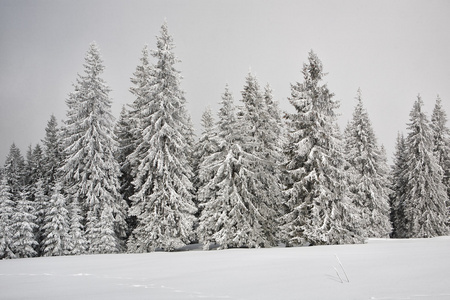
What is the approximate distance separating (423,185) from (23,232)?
132 feet

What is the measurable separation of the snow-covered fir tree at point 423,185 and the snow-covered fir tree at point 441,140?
3.16 meters

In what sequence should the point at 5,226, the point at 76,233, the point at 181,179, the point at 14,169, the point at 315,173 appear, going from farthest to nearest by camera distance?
the point at 14,169
the point at 5,226
the point at 181,179
the point at 76,233
the point at 315,173

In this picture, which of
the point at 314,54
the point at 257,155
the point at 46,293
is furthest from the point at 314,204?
the point at 46,293

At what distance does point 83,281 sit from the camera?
31.3 ft

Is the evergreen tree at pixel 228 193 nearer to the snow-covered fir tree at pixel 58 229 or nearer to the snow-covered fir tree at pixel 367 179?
the snow-covered fir tree at pixel 58 229

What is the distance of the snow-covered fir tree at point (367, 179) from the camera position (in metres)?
36.8

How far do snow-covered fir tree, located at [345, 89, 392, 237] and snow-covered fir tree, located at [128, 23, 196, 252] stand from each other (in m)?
20.3

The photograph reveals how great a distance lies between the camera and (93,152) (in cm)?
2866

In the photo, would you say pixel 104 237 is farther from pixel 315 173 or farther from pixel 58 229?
pixel 315 173

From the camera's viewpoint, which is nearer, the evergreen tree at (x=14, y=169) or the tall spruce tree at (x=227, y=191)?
the tall spruce tree at (x=227, y=191)

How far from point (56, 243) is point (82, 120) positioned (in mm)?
10550

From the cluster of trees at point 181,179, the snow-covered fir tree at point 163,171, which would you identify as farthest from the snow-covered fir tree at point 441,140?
the snow-covered fir tree at point 163,171

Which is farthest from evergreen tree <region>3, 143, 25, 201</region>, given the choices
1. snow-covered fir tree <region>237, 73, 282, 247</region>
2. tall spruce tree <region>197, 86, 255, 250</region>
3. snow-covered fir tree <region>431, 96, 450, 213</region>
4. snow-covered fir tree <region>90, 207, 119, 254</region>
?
snow-covered fir tree <region>431, 96, 450, 213</region>

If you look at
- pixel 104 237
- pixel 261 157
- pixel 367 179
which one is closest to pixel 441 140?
pixel 367 179
